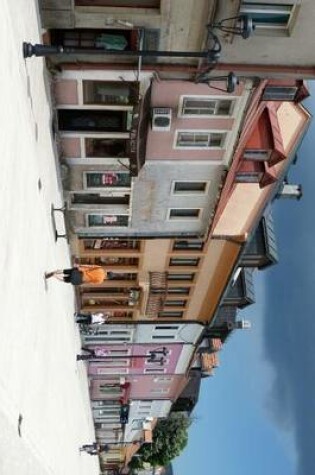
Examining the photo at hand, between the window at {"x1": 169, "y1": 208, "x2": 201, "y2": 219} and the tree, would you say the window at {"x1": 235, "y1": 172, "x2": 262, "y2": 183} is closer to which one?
the window at {"x1": 169, "y1": 208, "x2": 201, "y2": 219}

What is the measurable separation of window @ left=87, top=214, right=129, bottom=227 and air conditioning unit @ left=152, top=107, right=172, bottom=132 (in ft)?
21.4

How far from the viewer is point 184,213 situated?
27625 mm

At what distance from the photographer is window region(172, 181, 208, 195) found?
1000 inches

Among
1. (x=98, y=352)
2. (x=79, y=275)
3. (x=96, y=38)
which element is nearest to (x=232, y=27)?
(x=96, y=38)

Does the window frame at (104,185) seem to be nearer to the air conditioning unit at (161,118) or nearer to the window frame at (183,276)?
the air conditioning unit at (161,118)

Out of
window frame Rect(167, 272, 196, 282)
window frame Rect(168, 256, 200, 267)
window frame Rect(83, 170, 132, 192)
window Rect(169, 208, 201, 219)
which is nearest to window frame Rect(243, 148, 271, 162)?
window Rect(169, 208, 201, 219)

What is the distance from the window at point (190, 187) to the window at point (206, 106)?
13.6 feet

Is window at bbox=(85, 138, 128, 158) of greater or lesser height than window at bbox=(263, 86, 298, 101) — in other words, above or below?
below

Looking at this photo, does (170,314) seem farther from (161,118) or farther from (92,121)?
(161,118)

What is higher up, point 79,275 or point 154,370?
point 154,370

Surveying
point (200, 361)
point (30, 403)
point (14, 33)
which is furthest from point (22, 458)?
point (200, 361)

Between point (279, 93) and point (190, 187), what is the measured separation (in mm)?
5696

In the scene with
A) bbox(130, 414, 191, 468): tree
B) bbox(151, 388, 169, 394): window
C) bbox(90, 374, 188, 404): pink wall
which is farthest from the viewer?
bbox(130, 414, 191, 468): tree

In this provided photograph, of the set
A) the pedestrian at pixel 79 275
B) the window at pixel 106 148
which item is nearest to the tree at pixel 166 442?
the window at pixel 106 148
